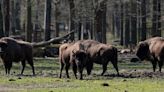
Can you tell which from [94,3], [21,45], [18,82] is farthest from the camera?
[94,3]

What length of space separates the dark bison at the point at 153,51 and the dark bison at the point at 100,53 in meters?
2.60

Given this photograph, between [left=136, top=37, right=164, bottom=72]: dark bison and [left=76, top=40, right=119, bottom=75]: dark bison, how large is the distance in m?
2.60

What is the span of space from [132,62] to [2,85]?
66.5ft

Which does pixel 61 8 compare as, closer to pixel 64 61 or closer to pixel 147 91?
pixel 64 61

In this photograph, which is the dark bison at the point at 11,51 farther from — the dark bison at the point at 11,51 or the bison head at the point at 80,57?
the bison head at the point at 80,57

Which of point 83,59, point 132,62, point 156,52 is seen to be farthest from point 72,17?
point 83,59

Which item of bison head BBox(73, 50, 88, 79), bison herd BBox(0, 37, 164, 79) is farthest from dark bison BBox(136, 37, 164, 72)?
bison head BBox(73, 50, 88, 79)

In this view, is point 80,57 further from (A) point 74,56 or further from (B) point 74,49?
(B) point 74,49

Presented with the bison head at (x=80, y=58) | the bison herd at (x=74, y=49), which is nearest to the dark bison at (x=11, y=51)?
the bison herd at (x=74, y=49)

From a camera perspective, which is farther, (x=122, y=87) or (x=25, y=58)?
(x=25, y=58)

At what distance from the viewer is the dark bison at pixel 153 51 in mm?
26625

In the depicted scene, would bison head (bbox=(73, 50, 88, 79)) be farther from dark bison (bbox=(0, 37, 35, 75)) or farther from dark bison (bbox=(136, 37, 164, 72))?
dark bison (bbox=(136, 37, 164, 72))

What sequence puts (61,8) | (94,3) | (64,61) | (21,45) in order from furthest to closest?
(61,8) → (94,3) → (21,45) → (64,61)

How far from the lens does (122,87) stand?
59.9 feet
